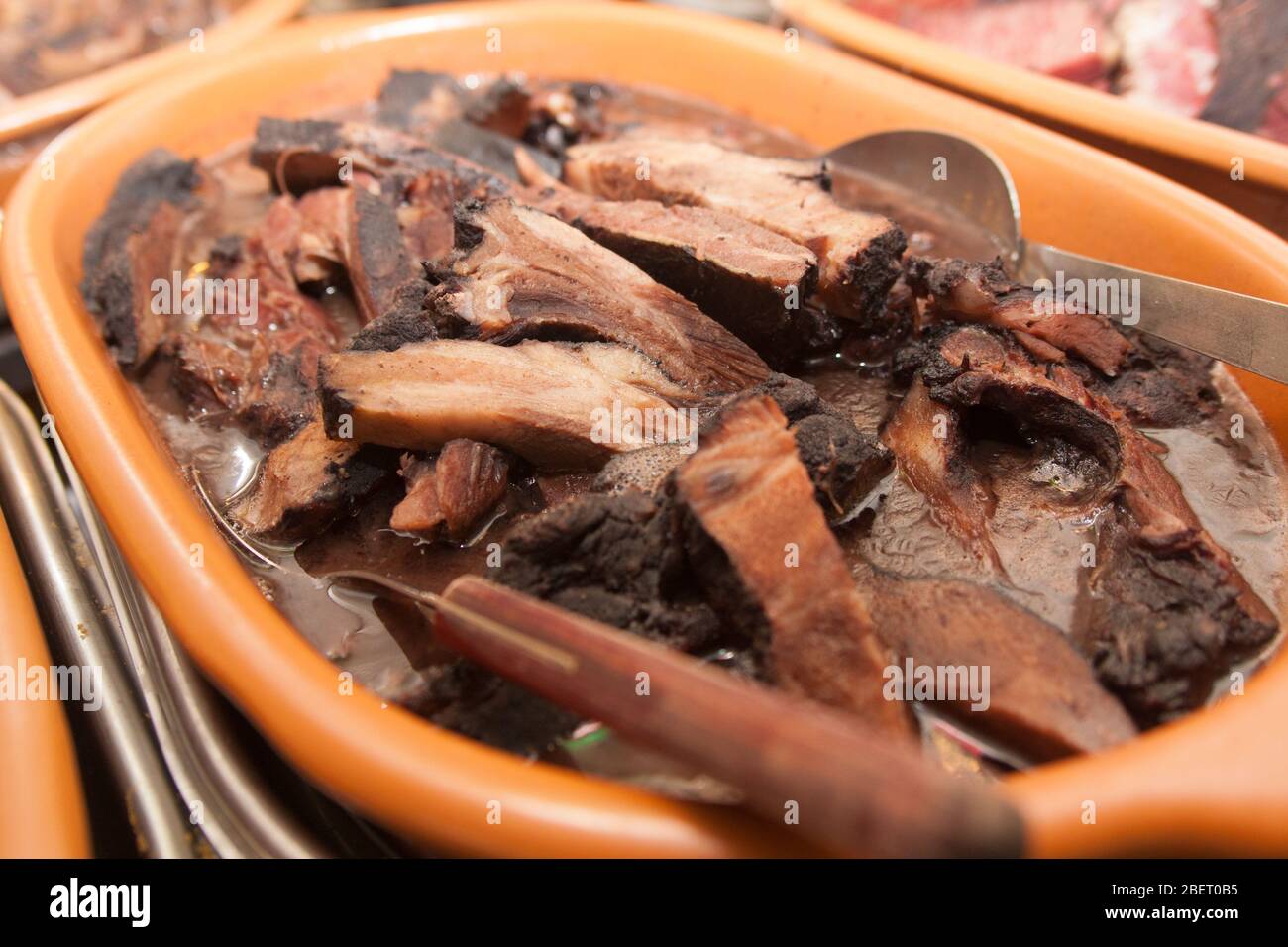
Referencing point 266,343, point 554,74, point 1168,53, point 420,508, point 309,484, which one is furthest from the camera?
point 554,74

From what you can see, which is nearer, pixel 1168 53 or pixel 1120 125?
pixel 1120 125

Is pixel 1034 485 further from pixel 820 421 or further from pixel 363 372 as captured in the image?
pixel 363 372

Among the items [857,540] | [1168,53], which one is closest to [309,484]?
[857,540]

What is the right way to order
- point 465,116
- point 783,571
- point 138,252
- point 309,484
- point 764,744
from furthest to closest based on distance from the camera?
point 465,116, point 138,252, point 309,484, point 783,571, point 764,744

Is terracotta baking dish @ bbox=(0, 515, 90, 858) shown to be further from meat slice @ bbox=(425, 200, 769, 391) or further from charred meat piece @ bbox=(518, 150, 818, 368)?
charred meat piece @ bbox=(518, 150, 818, 368)

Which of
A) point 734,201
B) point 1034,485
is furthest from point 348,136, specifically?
→ point 1034,485

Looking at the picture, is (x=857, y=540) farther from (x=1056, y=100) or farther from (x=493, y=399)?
(x=1056, y=100)

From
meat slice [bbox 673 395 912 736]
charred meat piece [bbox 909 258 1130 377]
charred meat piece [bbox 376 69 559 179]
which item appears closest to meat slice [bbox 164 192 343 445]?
charred meat piece [bbox 376 69 559 179]
